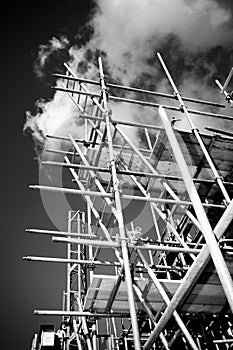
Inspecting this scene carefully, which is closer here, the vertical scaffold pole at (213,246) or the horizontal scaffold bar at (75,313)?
the vertical scaffold pole at (213,246)

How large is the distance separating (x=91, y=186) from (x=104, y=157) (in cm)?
87

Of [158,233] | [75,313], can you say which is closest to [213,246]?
[75,313]

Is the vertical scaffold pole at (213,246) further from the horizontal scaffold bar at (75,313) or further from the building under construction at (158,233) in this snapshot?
the horizontal scaffold bar at (75,313)

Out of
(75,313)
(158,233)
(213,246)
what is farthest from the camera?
(158,233)

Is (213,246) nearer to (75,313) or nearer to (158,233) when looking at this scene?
(75,313)

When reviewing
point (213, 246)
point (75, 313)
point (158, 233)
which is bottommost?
point (213, 246)

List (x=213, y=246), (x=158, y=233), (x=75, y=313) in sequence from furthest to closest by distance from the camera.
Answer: (x=158, y=233)
(x=75, y=313)
(x=213, y=246)

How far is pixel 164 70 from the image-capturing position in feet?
24.3

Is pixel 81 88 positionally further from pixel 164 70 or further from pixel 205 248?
pixel 205 248

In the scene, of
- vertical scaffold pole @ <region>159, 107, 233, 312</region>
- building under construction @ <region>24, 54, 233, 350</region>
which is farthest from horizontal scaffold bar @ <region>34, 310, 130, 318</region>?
vertical scaffold pole @ <region>159, 107, 233, 312</region>

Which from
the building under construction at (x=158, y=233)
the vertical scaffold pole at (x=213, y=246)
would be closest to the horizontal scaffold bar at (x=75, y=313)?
the building under construction at (x=158, y=233)

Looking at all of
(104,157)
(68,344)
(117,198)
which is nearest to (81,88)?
(104,157)

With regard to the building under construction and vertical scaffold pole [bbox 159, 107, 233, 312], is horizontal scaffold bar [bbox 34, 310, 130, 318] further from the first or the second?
vertical scaffold pole [bbox 159, 107, 233, 312]

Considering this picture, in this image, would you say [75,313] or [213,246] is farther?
[75,313]
